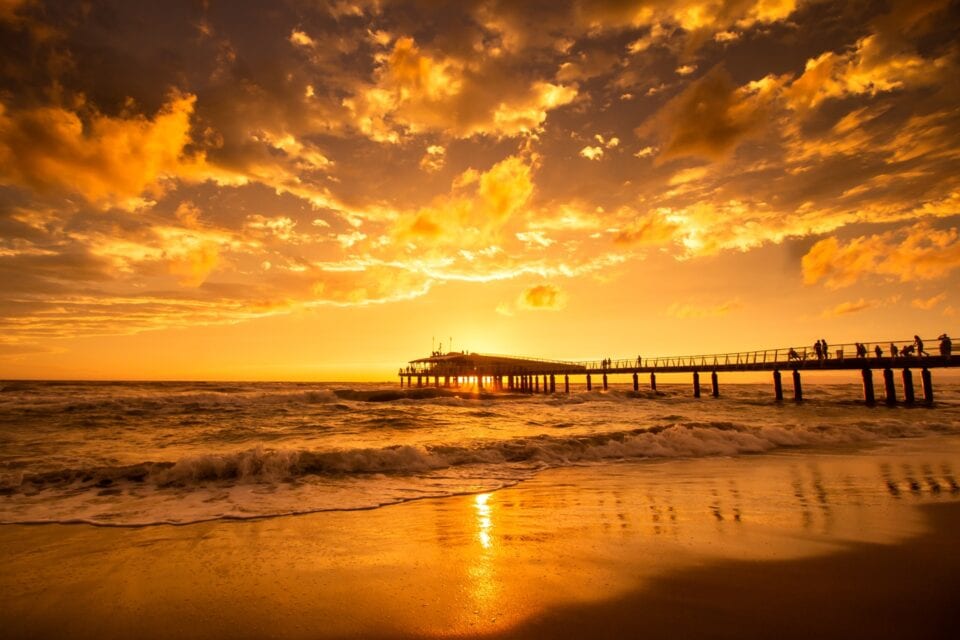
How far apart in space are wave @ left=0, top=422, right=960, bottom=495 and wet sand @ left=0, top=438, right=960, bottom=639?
3.58 meters

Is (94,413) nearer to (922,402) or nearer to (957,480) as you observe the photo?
(957,480)

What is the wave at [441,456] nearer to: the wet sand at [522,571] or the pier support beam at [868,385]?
the wet sand at [522,571]

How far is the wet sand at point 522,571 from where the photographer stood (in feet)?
11.7

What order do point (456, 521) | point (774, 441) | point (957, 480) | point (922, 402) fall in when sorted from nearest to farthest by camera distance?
point (456, 521) → point (957, 480) → point (774, 441) → point (922, 402)

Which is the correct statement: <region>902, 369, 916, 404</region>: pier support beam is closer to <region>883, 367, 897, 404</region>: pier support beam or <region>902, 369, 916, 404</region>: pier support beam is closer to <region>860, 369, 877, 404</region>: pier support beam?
<region>883, 367, 897, 404</region>: pier support beam

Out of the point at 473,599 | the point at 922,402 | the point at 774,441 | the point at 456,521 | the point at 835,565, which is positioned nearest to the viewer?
the point at 473,599

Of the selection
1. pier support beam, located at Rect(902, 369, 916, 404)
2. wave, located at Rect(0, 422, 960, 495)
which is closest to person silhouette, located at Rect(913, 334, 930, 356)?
pier support beam, located at Rect(902, 369, 916, 404)

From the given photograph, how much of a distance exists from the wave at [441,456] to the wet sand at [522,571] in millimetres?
3578

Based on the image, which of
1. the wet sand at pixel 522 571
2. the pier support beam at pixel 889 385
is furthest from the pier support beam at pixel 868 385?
the wet sand at pixel 522 571

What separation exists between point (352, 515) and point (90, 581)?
3.21 m

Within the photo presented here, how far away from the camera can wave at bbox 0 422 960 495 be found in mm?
10172

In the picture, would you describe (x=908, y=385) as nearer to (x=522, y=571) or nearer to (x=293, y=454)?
(x=293, y=454)

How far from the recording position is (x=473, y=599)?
395 centimetres

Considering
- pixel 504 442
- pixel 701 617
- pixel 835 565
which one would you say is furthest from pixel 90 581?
pixel 504 442
